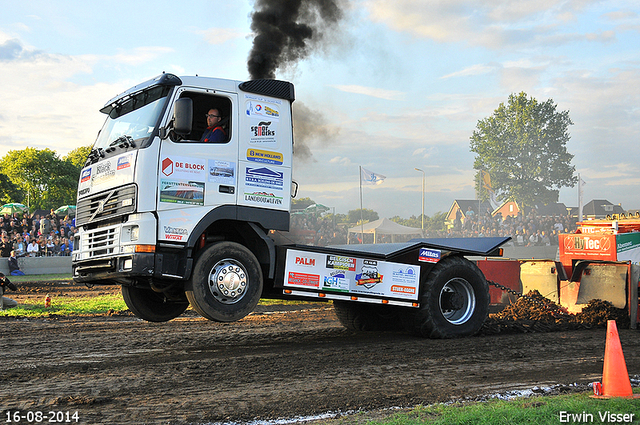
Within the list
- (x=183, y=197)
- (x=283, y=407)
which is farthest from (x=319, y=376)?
(x=183, y=197)

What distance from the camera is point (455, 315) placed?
873 centimetres

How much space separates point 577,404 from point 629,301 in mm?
5722

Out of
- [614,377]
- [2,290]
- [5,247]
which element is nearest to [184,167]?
[614,377]

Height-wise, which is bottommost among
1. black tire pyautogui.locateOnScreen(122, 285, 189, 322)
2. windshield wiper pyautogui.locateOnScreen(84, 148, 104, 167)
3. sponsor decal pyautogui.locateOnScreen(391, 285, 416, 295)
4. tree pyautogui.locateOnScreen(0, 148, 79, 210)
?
black tire pyautogui.locateOnScreen(122, 285, 189, 322)

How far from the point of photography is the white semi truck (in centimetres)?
658

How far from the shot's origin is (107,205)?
6.85m

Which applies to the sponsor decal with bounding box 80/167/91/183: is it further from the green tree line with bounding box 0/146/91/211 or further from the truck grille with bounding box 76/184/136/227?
the green tree line with bounding box 0/146/91/211

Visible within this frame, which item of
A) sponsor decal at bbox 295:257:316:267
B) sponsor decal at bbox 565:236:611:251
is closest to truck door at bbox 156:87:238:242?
sponsor decal at bbox 295:257:316:267

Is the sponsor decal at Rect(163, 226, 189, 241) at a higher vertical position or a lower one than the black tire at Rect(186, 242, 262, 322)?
higher

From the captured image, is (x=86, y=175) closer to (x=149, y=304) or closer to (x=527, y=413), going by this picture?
(x=149, y=304)

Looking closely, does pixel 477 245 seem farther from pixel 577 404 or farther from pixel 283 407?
pixel 283 407

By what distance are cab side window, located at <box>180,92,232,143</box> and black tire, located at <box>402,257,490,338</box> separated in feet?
12.3

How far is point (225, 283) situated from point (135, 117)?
2444 millimetres

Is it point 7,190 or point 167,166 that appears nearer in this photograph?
point 167,166
